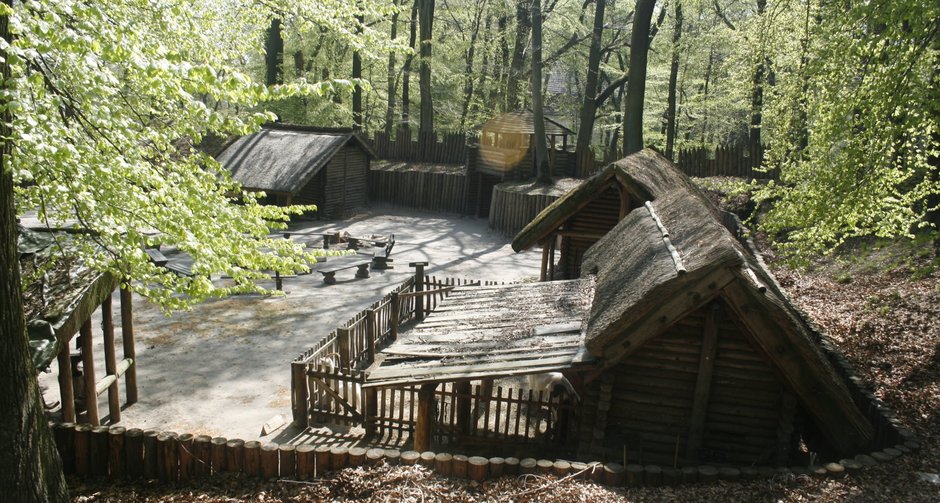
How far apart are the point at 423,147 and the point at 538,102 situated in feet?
32.4

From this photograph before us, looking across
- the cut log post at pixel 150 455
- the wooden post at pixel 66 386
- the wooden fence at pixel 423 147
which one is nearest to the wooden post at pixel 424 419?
the cut log post at pixel 150 455

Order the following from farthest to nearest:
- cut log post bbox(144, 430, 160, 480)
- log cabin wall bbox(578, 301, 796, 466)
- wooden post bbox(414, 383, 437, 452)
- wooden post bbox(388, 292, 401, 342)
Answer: wooden post bbox(388, 292, 401, 342) < wooden post bbox(414, 383, 437, 452) < log cabin wall bbox(578, 301, 796, 466) < cut log post bbox(144, 430, 160, 480)

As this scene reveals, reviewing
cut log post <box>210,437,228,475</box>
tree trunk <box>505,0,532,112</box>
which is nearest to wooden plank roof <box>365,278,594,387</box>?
cut log post <box>210,437,228,475</box>

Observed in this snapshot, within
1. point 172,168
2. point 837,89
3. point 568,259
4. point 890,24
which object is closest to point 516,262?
point 568,259

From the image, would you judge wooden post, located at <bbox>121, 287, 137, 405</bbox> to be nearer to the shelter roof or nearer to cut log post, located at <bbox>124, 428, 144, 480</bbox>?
cut log post, located at <bbox>124, 428, 144, 480</bbox>

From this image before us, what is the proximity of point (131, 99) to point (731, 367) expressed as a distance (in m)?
7.67

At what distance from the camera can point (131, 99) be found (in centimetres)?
820

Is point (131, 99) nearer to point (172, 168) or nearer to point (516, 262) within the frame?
point (172, 168)

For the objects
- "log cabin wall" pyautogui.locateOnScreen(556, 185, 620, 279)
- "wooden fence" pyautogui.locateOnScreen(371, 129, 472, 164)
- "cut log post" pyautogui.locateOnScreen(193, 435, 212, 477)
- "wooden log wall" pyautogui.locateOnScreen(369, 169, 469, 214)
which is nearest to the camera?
"cut log post" pyautogui.locateOnScreen(193, 435, 212, 477)

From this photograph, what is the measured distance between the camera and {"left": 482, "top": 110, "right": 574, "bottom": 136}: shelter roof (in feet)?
108

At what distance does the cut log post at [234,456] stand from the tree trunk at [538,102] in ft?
78.2

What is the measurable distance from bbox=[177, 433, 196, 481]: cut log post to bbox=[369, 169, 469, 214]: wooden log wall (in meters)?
27.3

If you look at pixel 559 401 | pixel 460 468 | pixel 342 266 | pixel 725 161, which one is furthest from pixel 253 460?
pixel 725 161

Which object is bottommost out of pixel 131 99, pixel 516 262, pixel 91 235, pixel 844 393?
pixel 516 262
